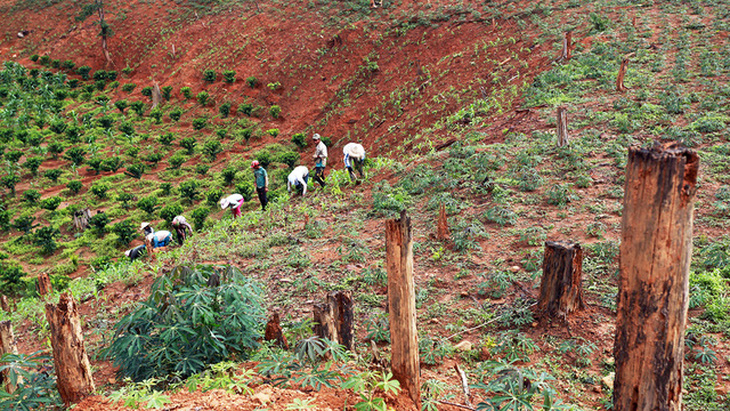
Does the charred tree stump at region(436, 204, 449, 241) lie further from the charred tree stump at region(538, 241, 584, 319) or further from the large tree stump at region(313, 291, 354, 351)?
the large tree stump at region(313, 291, 354, 351)

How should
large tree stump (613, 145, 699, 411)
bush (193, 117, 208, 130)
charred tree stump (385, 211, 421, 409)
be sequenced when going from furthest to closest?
bush (193, 117, 208, 130), charred tree stump (385, 211, 421, 409), large tree stump (613, 145, 699, 411)

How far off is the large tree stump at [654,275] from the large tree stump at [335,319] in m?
2.19

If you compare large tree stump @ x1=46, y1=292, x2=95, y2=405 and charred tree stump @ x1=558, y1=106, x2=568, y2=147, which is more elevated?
charred tree stump @ x1=558, y1=106, x2=568, y2=147

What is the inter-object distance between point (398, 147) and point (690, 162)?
1023 centimetres

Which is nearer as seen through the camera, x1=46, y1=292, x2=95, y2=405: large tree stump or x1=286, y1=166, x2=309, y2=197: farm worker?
x1=46, y1=292, x2=95, y2=405: large tree stump

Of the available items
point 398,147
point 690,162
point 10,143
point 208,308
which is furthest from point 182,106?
point 690,162

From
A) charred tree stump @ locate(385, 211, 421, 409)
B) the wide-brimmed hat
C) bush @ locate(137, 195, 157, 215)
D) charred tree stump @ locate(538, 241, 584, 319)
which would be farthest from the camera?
bush @ locate(137, 195, 157, 215)

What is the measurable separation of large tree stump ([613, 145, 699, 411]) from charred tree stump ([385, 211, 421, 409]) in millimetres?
1107

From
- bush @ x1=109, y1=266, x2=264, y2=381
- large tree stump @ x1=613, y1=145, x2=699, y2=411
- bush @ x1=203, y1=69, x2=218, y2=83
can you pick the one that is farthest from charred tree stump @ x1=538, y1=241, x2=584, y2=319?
bush @ x1=203, y1=69, x2=218, y2=83

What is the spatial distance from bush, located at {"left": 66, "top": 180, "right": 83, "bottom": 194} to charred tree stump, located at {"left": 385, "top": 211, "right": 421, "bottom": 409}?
14195 mm

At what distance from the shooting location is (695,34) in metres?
13.7

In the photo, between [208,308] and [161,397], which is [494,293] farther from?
[161,397]

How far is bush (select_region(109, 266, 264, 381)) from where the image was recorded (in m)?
3.68

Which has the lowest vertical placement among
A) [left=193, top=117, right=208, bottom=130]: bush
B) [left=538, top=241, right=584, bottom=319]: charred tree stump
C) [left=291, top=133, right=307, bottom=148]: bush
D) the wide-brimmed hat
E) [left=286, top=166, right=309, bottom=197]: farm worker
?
[left=538, top=241, right=584, bottom=319]: charred tree stump
